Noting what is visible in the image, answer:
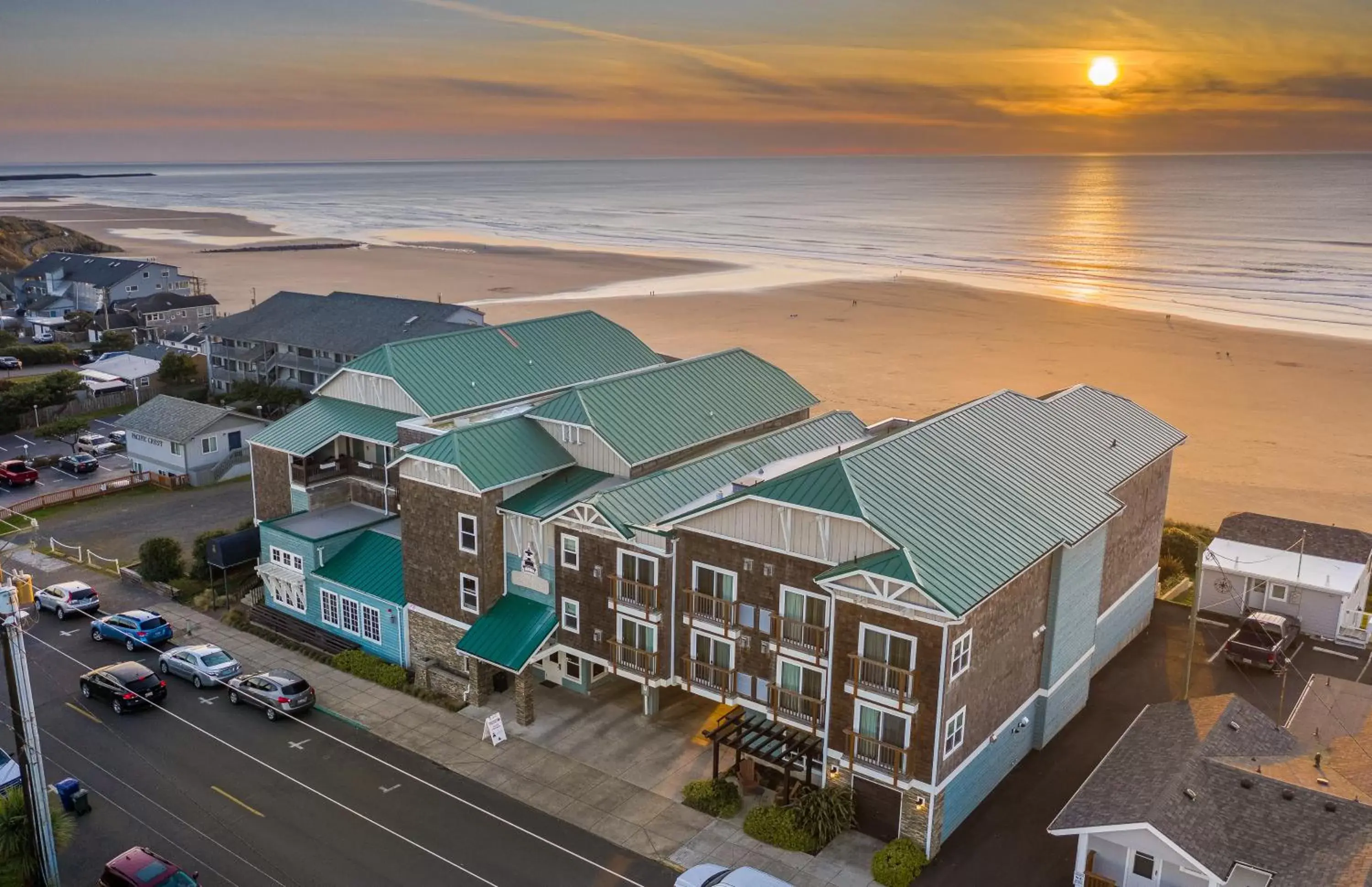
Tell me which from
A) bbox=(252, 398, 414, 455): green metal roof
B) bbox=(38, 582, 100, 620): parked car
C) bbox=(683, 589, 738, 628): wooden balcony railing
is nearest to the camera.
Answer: bbox=(683, 589, 738, 628): wooden balcony railing

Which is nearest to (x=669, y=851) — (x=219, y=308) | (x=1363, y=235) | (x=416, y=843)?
(x=416, y=843)

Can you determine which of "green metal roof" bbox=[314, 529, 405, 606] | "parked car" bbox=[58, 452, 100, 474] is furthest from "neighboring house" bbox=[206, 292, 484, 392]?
"green metal roof" bbox=[314, 529, 405, 606]

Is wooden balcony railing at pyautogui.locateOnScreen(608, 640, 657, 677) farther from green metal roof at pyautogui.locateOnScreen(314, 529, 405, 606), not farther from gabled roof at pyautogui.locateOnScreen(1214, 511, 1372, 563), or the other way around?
gabled roof at pyautogui.locateOnScreen(1214, 511, 1372, 563)

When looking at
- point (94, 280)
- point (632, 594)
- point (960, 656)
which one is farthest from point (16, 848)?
point (94, 280)

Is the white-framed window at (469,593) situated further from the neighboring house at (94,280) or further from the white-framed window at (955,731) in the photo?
the neighboring house at (94,280)

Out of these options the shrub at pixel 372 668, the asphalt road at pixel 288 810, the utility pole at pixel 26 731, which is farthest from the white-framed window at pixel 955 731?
A: the utility pole at pixel 26 731
